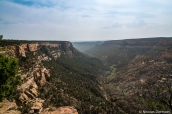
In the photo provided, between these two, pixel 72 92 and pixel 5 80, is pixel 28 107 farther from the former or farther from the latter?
pixel 72 92

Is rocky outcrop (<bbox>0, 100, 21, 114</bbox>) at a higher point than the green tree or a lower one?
lower

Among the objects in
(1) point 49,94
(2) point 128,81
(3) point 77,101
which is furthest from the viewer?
(2) point 128,81

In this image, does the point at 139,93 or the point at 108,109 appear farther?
the point at 139,93

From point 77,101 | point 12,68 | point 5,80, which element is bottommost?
point 77,101

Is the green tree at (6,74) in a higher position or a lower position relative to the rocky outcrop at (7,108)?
higher

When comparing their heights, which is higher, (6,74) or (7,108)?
(6,74)

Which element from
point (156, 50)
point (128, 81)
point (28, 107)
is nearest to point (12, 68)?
point (28, 107)

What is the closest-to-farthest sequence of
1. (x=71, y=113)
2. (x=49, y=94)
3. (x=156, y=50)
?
1. (x=71, y=113)
2. (x=49, y=94)
3. (x=156, y=50)

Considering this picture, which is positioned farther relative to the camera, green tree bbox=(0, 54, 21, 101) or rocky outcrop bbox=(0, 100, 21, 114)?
green tree bbox=(0, 54, 21, 101)

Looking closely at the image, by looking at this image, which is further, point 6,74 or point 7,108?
point 6,74

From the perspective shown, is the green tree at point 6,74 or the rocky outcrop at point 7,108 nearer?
the rocky outcrop at point 7,108

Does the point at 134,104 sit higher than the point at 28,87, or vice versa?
the point at 28,87
